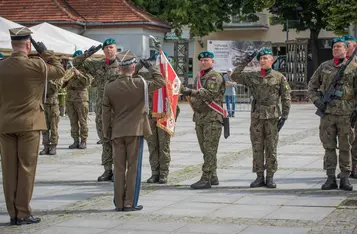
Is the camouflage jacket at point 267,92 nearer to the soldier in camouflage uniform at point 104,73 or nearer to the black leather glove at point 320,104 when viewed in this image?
the black leather glove at point 320,104

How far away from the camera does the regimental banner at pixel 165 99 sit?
12445mm

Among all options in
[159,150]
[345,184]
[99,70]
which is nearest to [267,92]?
[345,184]

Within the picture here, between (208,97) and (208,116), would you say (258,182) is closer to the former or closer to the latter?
(208,116)

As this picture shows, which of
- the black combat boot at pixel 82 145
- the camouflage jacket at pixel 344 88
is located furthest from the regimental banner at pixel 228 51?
the camouflage jacket at pixel 344 88

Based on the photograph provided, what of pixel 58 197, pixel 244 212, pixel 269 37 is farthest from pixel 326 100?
pixel 269 37

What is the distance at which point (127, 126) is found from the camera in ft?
34.5

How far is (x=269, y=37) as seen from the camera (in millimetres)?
56969

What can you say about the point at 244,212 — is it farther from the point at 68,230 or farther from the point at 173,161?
the point at 173,161

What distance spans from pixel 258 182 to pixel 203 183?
2.47ft

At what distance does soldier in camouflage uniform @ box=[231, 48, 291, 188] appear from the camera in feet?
40.2

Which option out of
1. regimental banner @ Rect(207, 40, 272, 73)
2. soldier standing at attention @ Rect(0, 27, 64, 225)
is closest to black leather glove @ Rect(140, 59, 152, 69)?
soldier standing at attention @ Rect(0, 27, 64, 225)

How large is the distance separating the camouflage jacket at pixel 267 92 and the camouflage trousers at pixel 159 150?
1.39 metres

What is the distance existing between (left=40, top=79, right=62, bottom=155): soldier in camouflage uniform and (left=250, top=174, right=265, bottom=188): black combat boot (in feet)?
19.6

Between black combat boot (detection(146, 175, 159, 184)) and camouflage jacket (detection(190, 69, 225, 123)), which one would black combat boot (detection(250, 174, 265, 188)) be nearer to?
camouflage jacket (detection(190, 69, 225, 123))
